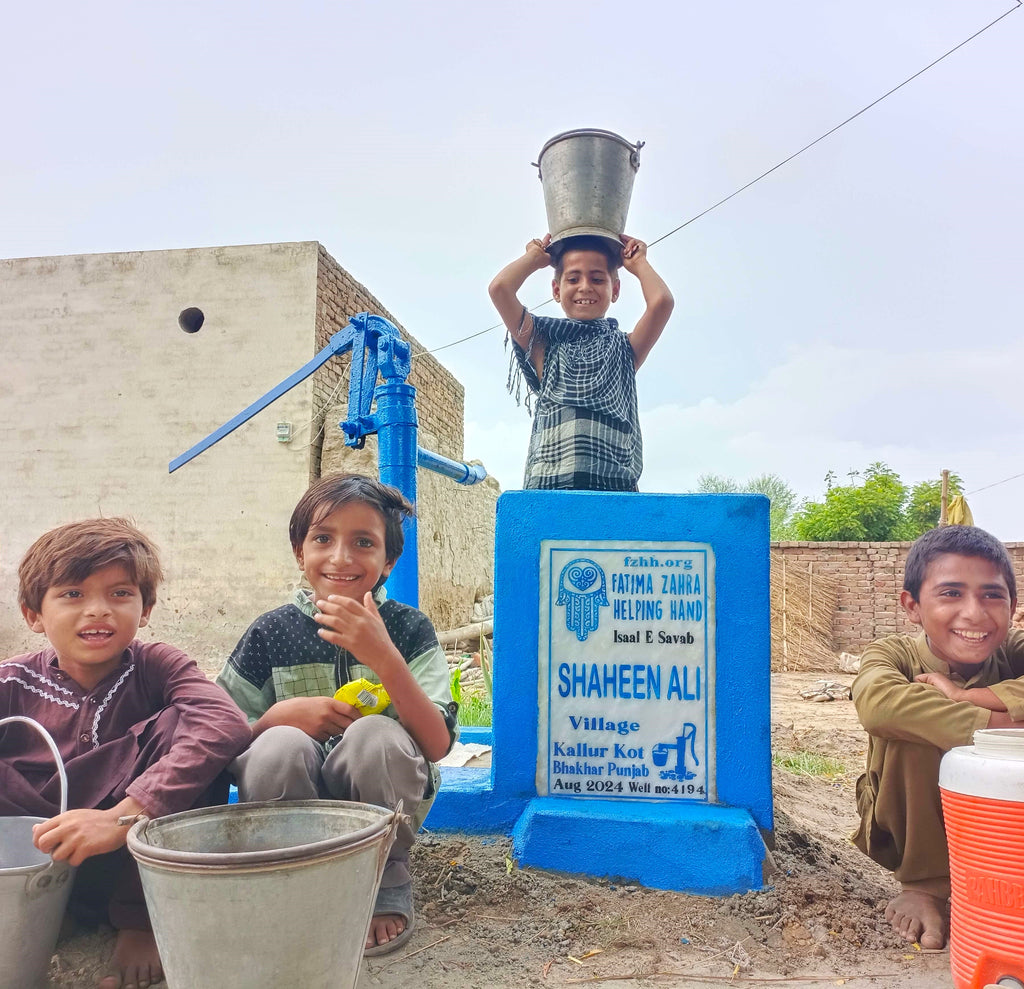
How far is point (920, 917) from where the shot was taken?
177 cm

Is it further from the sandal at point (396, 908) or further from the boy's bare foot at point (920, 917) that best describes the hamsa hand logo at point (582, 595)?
the boy's bare foot at point (920, 917)

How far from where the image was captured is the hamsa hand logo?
2189 millimetres

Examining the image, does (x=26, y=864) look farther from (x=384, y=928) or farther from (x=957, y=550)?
(x=957, y=550)

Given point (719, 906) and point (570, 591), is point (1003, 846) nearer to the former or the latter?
point (719, 906)

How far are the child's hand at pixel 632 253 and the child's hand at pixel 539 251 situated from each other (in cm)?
24

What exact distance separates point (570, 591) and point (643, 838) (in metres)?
0.66

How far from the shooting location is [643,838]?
6.51 ft

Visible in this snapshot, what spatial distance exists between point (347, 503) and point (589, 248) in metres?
1.28

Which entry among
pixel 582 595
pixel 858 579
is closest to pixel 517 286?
pixel 582 595

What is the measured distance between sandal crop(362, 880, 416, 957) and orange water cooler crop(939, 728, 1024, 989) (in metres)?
1.05

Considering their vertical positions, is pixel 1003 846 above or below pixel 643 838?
above

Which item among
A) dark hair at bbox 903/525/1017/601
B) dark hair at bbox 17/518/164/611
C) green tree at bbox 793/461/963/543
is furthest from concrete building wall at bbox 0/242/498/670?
green tree at bbox 793/461/963/543

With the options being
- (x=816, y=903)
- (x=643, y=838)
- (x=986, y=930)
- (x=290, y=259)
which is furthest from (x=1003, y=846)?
(x=290, y=259)

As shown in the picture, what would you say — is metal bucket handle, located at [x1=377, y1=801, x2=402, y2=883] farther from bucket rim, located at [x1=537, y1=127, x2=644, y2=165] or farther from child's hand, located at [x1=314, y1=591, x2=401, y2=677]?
bucket rim, located at [x1=537, y1=127, x2=644, y2=165]
